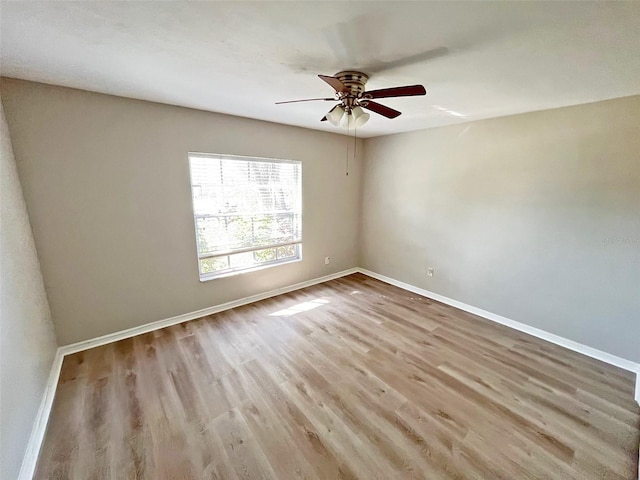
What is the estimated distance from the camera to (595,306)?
2.47 metres

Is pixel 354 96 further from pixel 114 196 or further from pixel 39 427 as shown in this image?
pixel 39 427

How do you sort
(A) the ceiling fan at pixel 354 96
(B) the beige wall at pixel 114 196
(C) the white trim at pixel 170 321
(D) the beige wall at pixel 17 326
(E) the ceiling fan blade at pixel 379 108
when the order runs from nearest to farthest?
(D) the beige wall at pixel 17 326
(A) the ceiling fan at pixel 354 96
(E) the ceiling fan blade at pixel 379 108
(B) the beige wall at pixel 114 196
(C) the white trim at pixel 170 321

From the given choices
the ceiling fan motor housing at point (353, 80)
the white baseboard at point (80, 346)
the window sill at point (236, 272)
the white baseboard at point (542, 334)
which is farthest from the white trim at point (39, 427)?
the white baseboard at point (542, 334)

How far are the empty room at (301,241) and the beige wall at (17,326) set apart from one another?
0.08 ft

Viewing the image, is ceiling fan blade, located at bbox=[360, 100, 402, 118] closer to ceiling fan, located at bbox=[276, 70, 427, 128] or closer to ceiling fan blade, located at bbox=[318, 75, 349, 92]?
ceiling fan, located at bbox=[276, 70, 427, 128]

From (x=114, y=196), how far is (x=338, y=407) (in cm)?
271

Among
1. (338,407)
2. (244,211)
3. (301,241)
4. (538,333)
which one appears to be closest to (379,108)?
(244,211)

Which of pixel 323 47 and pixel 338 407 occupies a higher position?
pixel 323 47

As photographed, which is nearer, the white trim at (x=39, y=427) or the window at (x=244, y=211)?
the white trim at (x=39, y=427)

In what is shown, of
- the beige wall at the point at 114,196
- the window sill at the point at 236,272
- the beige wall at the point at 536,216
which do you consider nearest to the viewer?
the beige wall at the point at 114,196

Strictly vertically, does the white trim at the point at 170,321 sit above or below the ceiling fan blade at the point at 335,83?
below

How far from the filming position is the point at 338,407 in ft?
6.23

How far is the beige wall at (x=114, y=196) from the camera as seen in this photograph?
2121 millimetres

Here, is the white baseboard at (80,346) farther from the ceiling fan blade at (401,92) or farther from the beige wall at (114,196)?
the ceiling fan blade at (401,92)
